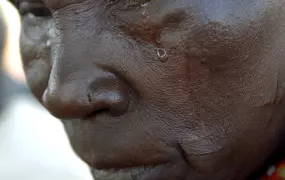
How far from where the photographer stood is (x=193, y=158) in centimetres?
79

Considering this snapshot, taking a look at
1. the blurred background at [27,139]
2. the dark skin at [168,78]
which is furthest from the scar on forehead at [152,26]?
the blurred background at [27,139]

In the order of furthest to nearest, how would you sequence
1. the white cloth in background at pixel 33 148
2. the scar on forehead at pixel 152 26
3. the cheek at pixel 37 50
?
the white cloth in background at pixel 33 148, the cheek at pixel 37 50, the scar on forehead at pixel 152 26

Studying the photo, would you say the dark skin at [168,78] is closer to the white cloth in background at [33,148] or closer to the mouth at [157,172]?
the mouth at [157,172]

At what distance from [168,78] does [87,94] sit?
0.09 meters

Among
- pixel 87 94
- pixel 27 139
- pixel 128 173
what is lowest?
pixel 27 139

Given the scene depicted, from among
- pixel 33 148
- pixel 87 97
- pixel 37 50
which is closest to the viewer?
pixel 87 97

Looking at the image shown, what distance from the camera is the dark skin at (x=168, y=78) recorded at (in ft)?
2.48

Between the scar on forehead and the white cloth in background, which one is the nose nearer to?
the scar on forehead

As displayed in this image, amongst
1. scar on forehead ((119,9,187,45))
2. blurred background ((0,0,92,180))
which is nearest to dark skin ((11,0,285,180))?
scar on forehead ((119,9,187,45))

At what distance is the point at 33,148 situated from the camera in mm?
2113

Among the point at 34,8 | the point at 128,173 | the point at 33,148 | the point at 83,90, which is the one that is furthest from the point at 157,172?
the point at 33,148

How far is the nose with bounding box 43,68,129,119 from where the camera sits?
0.76 metres

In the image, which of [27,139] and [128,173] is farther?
[27,139]

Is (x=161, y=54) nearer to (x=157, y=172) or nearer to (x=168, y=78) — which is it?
(x=168, y=78)
